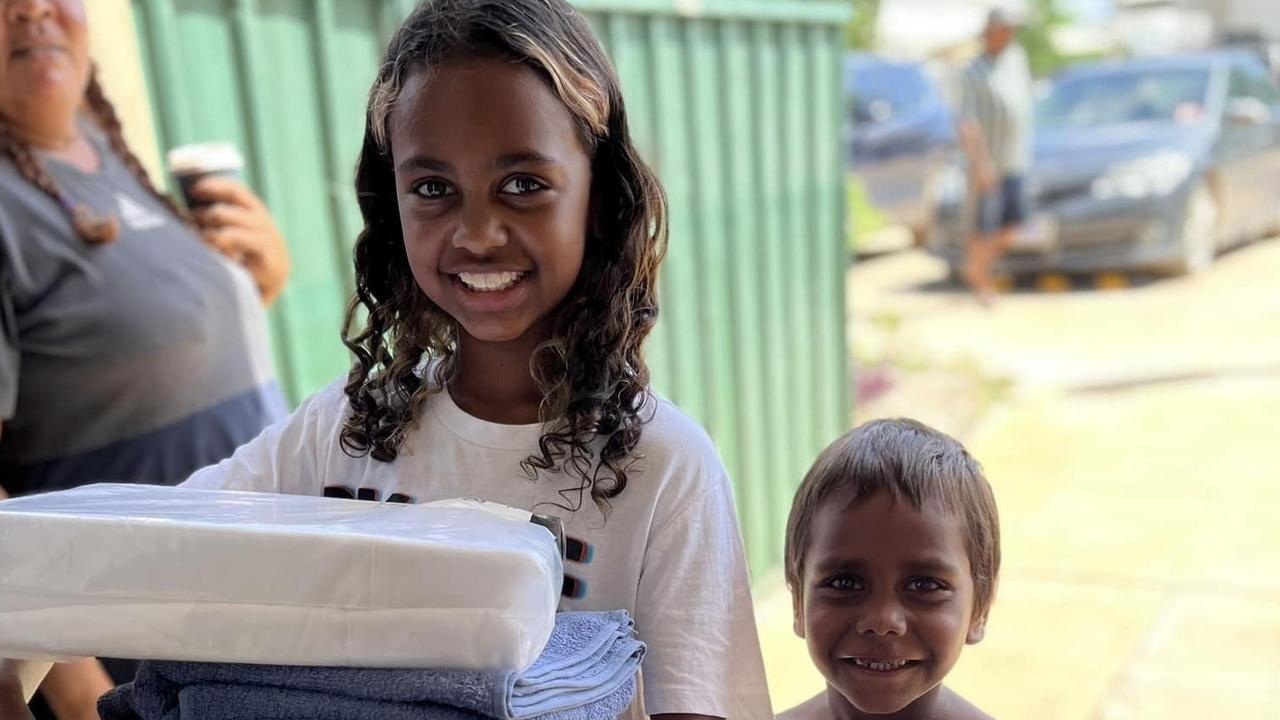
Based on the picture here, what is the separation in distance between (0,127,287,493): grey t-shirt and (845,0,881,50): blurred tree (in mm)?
15836

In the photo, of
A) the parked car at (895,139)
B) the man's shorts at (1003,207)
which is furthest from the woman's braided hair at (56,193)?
the parked car at (895,139)

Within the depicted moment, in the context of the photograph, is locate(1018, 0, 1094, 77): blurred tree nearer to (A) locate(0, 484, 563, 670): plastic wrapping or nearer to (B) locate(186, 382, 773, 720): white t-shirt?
(B) locate(186, 382, 773, 720): white t-shirt

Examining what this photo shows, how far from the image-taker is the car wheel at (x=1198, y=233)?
997 centimetres

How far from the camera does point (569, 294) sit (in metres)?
1.38

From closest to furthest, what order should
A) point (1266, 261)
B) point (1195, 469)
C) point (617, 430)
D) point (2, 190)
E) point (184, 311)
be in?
point (617, 430) < point (2, 190) < point (184, 311) < point (1195, 469) < point (1266, 261)

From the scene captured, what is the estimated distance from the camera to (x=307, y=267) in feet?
9.62

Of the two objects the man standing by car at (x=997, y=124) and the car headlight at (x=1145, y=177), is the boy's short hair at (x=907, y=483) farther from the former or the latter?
the car headlight at (x=1145, y=177)

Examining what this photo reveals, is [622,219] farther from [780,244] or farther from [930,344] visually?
[930,344]

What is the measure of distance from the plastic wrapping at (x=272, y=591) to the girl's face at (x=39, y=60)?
1.22 m

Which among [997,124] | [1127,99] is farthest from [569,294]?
[1127,99]

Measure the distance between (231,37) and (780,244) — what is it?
2.50m

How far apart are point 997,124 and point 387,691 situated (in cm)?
817

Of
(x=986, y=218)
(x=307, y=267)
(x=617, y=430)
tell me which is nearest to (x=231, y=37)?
(x=307, y=267)

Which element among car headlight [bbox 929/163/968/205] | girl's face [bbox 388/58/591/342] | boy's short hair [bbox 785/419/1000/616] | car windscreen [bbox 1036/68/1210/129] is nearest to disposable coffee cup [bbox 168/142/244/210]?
A: girl's face [bbox 388/58/591/342]
